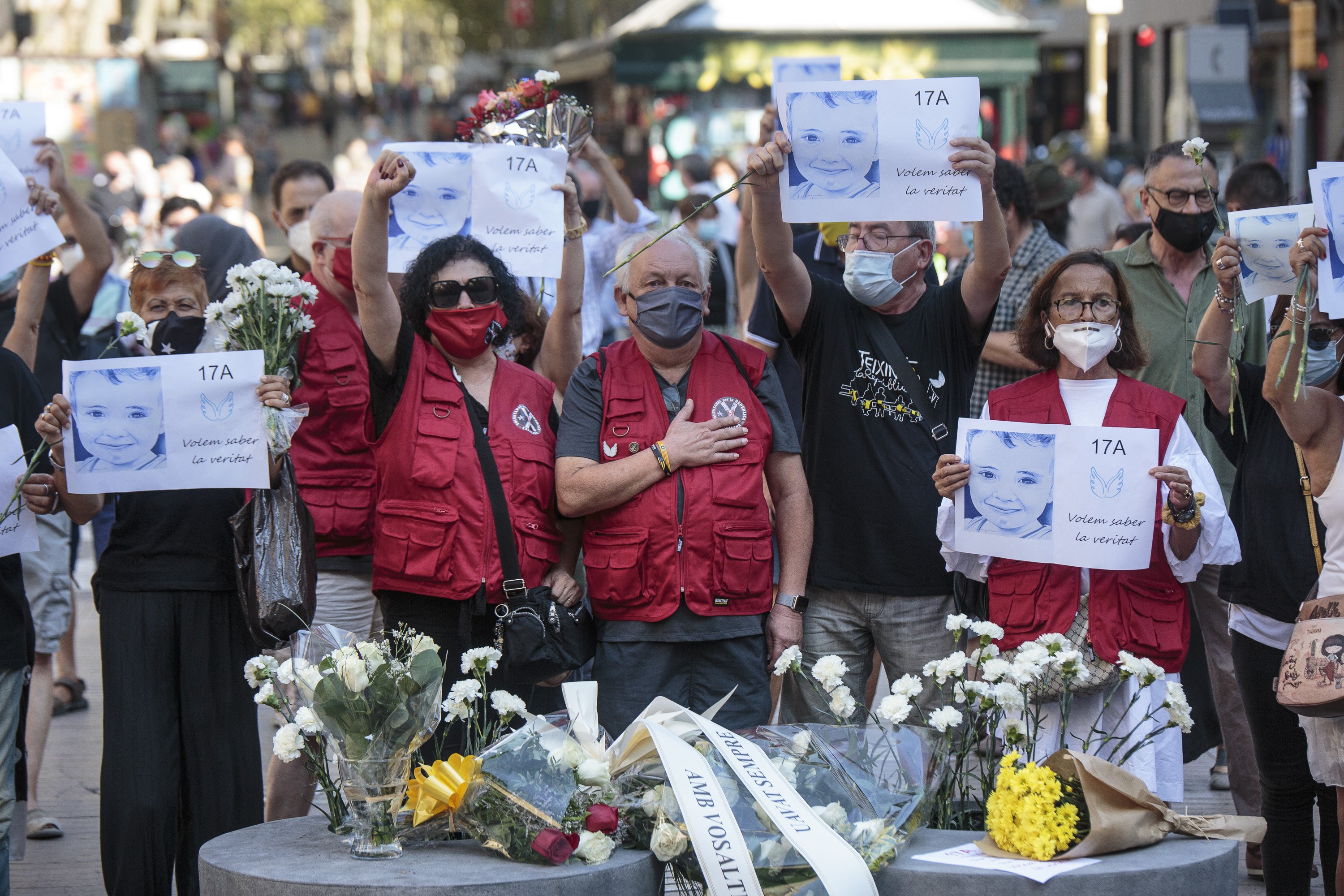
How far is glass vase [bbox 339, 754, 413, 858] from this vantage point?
3.37 m

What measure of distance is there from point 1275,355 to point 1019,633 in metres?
1.04

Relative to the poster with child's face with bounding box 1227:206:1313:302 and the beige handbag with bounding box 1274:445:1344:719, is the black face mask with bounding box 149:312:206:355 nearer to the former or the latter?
the poster with child's face with bounding box 1227:206:1313:302

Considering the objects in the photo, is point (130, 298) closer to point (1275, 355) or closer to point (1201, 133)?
point (1275, 355)

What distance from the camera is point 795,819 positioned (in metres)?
3.26

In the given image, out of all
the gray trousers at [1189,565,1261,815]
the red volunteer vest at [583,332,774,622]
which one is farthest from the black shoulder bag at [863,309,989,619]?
the gray trousers at [1189,565,1261,815]

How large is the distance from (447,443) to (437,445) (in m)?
0.03

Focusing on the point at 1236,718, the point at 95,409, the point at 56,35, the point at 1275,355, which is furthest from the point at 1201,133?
the point at 56,35

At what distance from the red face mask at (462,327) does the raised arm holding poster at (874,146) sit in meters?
0.99

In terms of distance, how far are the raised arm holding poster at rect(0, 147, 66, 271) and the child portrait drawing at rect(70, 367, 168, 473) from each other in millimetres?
987

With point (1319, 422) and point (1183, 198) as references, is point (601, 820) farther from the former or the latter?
point (1183, 198)

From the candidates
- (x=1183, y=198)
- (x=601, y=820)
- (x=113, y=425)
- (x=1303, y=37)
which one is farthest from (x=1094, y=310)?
(x=1303, y=37)

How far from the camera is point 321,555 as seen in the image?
17.1 feet

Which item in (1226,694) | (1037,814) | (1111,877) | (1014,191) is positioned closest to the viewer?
(1111,877)

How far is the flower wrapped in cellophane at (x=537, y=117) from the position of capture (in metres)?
5.71
